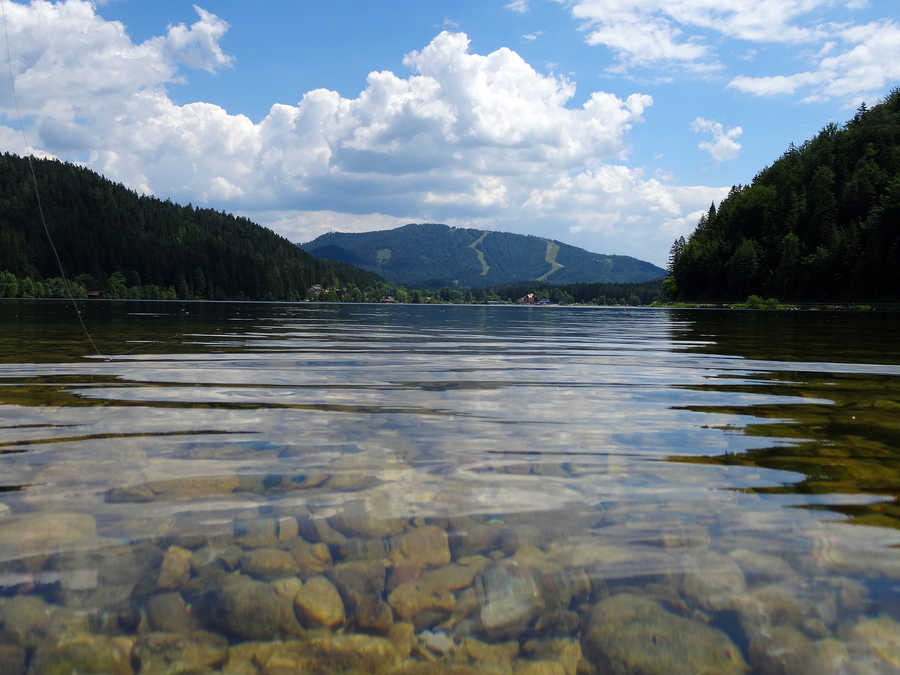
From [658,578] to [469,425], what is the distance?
5258 mm

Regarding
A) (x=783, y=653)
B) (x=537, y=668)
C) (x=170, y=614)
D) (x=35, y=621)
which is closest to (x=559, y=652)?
(x=537, y=668)

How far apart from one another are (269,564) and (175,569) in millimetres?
690

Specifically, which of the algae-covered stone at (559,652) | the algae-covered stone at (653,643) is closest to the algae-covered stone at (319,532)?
the algae-covered stone at (559,652)

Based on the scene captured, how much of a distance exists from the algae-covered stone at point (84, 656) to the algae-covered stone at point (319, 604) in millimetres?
1050

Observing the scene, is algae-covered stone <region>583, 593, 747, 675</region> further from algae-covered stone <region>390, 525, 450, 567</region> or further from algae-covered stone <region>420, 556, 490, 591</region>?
algae-covered stone <region>390, 525, 450, 567</region>

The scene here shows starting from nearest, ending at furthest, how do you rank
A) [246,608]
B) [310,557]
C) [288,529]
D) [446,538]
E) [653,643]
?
[653,643]
[246,608]
[310,557]
[446,538]
[288,529]

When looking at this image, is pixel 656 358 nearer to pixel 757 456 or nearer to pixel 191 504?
pixel 757 456

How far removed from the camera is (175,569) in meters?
4.37

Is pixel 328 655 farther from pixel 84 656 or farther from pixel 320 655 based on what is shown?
pixel 84 656

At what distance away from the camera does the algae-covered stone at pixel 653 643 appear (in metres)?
3.38

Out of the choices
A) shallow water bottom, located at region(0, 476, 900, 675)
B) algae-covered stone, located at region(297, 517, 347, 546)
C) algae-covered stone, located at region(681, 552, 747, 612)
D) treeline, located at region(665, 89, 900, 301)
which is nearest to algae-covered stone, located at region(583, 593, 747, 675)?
shallow water bottom, located at region(0, 476, 900, 675)

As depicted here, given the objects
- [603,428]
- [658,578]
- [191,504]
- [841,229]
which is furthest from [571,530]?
[841,229]

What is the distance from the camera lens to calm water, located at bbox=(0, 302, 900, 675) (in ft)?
11.7

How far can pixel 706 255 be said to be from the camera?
582ft
